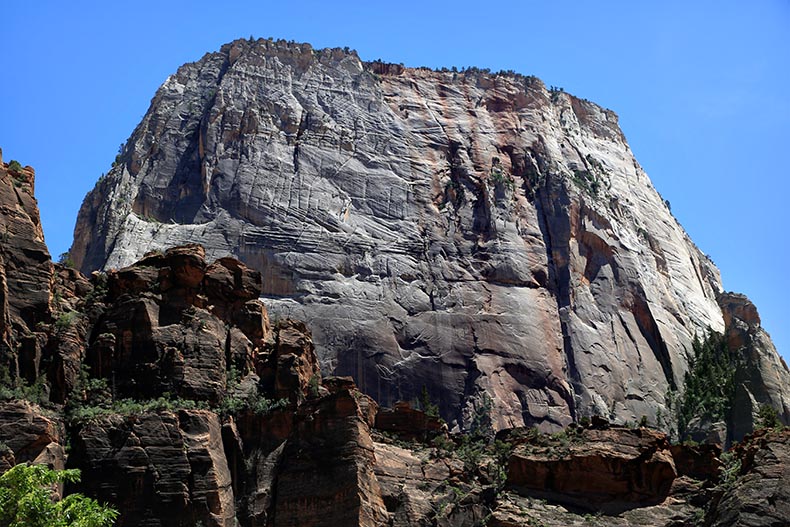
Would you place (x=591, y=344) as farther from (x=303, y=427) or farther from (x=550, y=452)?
(x=303, y=427)

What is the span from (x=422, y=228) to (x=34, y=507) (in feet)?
283

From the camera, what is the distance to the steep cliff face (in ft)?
399

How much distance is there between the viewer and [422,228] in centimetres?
13462

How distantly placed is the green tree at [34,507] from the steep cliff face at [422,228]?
2614 inches

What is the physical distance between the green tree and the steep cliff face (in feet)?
218

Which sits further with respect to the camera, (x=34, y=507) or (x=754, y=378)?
(x=754, y=378)

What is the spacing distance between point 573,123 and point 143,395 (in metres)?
88.2

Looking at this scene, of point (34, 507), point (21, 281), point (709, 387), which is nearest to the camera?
point (34, 507)

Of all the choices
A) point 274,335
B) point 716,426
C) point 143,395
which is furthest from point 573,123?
point 143,395

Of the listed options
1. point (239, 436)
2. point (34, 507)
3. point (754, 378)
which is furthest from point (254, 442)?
point (754, 378)

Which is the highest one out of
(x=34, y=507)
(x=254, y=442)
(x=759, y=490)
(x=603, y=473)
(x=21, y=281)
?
(x=21, y=281)

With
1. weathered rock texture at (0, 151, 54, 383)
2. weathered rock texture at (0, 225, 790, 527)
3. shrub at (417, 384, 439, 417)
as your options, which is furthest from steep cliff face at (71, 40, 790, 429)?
weathered rock texture at (0, 151, 54, 383)

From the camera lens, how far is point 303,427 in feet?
267

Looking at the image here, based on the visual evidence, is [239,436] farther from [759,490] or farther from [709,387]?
[709,387]
